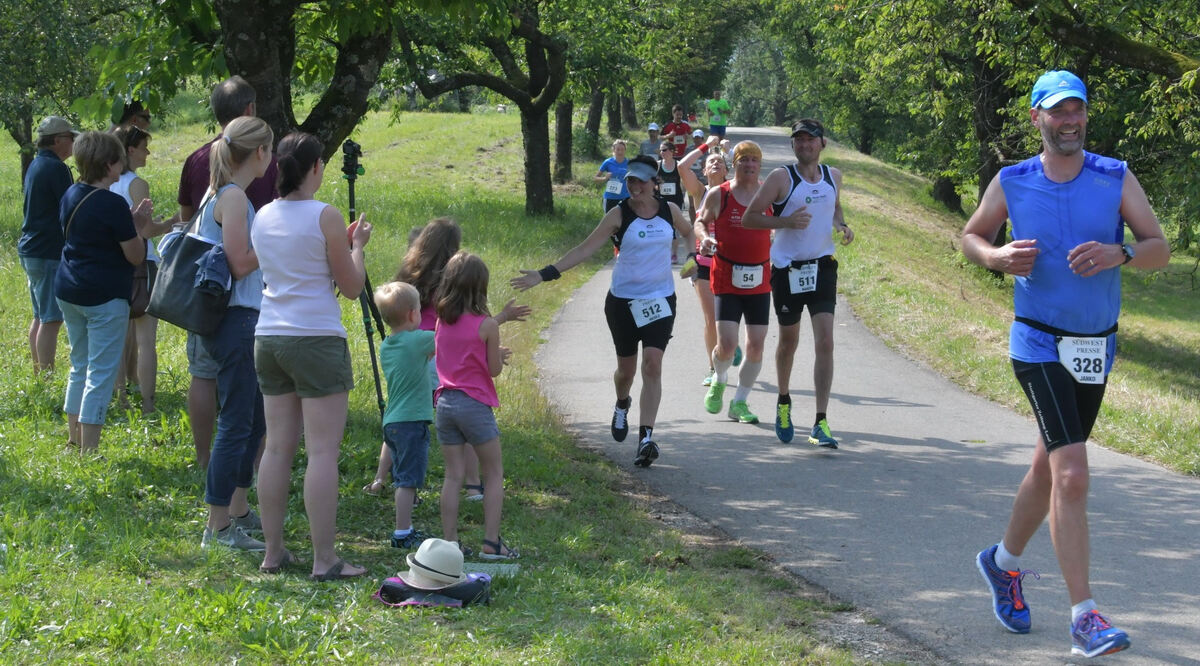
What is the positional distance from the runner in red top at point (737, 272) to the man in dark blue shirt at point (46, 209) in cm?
432

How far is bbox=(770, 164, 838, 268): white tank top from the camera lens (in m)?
8.75

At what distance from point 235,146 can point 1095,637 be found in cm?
404

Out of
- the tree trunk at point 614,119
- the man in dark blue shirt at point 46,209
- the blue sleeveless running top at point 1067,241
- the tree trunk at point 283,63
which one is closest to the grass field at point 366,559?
the man in dark blue shirt at point 46,209

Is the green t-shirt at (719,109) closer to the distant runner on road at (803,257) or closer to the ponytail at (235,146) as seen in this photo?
the distant runner on road at (803,257)

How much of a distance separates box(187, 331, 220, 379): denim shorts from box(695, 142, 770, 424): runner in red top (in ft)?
12.3

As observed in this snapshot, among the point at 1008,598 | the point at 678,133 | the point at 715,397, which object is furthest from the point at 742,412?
the point at 678,133

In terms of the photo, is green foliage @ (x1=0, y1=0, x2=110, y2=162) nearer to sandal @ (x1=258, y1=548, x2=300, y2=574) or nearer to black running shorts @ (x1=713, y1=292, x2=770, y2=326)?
black running shorts @ (x1=713, y1=292, x2=770, y2=326)

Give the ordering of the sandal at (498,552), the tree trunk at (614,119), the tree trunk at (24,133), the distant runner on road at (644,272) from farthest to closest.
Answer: the tree trunk at (614,119) → the tree trunk at (24,133) → the distant runner on road at (644,272) → the sandal at (498,552)

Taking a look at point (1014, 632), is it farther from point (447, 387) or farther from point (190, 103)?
point (190, 103)

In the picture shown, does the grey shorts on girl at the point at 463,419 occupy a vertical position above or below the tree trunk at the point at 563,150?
above

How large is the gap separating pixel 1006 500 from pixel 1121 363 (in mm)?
12633

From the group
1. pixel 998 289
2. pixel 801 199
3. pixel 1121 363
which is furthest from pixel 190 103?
pixel 801 199

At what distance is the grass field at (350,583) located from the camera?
4449mm

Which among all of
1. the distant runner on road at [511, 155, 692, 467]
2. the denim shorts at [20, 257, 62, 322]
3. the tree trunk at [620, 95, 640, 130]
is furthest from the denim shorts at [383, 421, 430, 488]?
the tree trunk at [620, 95, 640, 130]
